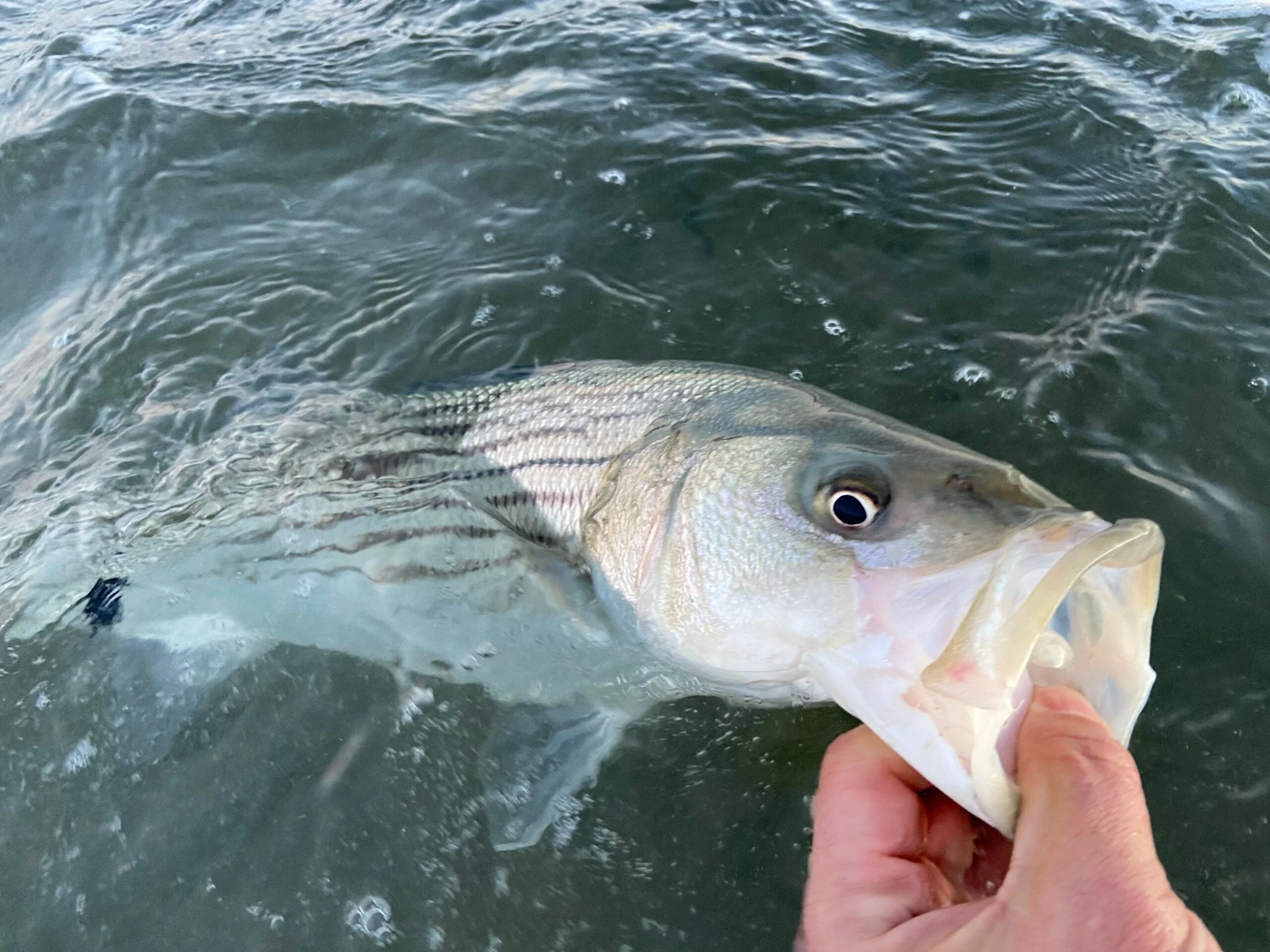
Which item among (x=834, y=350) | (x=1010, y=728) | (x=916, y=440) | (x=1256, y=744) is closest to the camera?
(x=1010, y=728)

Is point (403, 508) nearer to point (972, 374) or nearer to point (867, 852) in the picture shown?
point (867, 852)

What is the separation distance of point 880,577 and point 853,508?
0.18 meters

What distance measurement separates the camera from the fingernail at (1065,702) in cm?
152

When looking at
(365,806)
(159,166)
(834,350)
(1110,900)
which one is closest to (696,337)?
(834,350)

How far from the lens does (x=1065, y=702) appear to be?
1.55 metres

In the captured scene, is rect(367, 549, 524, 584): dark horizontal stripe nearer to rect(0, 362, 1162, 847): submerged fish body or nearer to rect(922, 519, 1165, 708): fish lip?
rect(0, 362, 1162, 847): submerged fish body

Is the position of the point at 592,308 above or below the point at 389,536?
below

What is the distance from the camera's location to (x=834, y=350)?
3877mm

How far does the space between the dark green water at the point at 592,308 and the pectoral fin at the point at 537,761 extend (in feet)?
0.26

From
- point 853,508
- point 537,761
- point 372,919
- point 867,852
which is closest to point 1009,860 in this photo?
point 867,852

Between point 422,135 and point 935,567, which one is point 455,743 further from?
point 422,135

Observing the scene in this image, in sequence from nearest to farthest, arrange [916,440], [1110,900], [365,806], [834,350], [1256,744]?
[1110,900] → [916,440] → [1256,744] → [365,806] → [834,350]

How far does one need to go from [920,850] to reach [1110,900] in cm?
47

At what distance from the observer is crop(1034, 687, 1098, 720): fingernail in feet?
4.98
